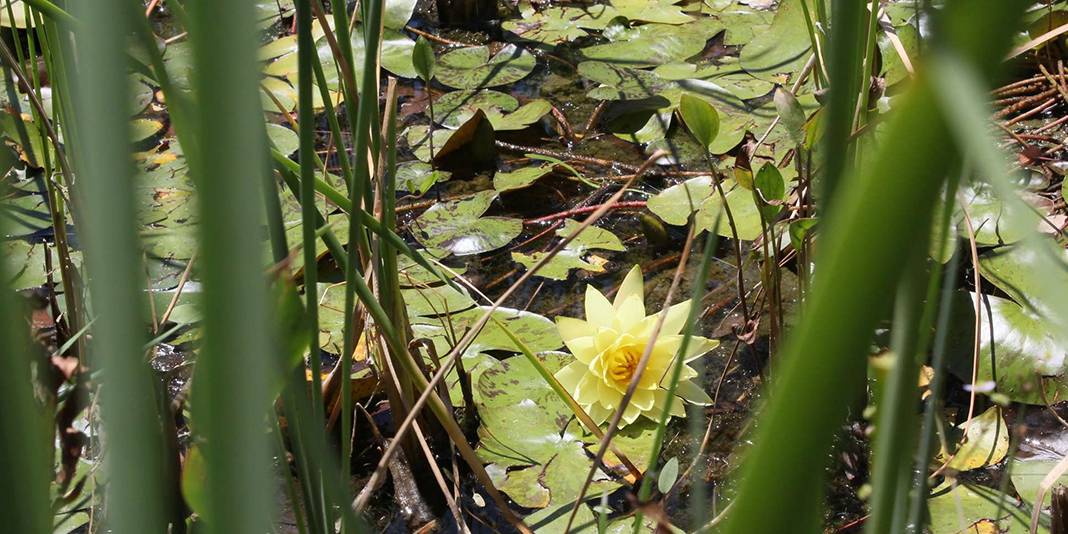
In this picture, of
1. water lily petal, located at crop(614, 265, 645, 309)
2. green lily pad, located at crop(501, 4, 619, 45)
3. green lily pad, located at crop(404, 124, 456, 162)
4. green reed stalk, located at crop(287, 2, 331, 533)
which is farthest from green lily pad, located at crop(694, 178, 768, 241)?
green reed stalk, located at crop(287, 2, 331, 533)

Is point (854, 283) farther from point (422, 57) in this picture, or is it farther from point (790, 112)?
point (422, 57)

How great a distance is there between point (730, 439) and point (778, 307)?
0.18 metres

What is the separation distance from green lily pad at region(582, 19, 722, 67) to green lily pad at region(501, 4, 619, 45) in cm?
8

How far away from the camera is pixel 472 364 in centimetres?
117

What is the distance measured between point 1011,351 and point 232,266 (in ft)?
3.67

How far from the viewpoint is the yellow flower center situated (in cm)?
99

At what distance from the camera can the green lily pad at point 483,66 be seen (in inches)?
73.0

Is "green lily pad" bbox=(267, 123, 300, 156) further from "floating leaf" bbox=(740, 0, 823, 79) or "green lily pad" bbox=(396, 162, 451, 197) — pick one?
"floating leaf" bbox=(740, 0, 823, 79)

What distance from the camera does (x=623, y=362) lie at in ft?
3.28

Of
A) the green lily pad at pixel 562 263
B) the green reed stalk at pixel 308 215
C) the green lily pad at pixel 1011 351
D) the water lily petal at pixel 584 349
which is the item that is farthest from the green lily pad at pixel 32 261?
the green lily pad at pixel 1011 351

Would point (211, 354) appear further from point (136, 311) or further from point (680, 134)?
point (680, 134)

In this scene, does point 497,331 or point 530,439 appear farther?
point 497,331

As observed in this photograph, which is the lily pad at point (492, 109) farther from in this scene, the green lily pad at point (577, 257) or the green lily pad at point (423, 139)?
the green lily pad at point (577, 257)

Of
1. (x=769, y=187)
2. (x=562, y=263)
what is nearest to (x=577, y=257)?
(x=562, y=263)
